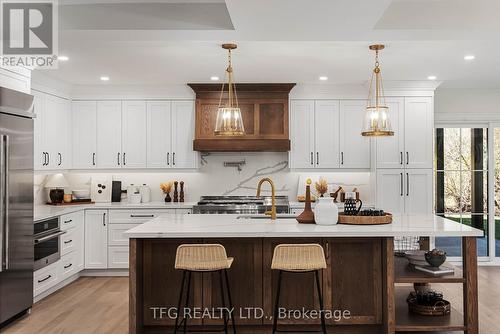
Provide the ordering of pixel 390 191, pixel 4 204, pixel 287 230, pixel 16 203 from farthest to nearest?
pixel 390 191 → pixel 16 203 → pixel 4 204 → pixel 287 230

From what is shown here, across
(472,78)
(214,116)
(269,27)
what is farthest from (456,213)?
(269,27)

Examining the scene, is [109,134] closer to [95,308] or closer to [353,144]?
[95,308]

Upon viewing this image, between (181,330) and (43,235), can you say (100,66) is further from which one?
(181,330)

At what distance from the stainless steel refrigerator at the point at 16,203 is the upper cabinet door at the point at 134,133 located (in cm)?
204

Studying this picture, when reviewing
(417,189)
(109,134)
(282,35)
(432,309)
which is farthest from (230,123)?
(417,189)

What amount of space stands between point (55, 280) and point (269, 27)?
364 centimetres

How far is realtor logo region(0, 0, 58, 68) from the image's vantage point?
3.60m

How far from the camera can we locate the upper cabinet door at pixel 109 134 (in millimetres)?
6375

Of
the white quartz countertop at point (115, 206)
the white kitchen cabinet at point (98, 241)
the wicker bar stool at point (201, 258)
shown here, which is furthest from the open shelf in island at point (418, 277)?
the white kitchen cabinet at point (98, 241)

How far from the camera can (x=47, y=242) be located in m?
4.89

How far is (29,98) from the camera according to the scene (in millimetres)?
4344

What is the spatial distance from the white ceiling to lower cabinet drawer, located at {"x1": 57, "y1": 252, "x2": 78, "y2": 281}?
7.13ft

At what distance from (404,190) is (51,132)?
4580mm

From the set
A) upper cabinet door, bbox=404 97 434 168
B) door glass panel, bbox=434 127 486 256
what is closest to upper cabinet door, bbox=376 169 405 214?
upper cabinet door, bbox=404 97 434 168
